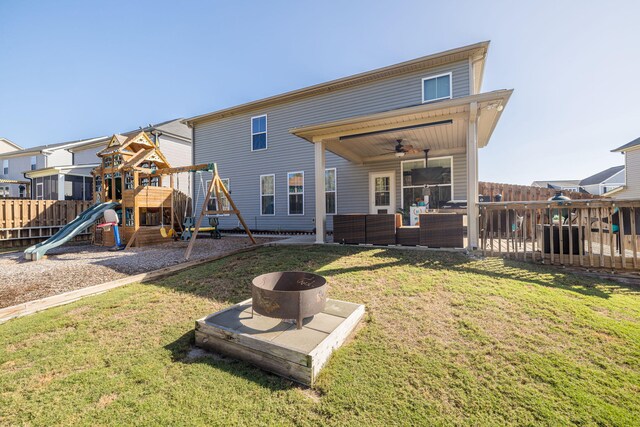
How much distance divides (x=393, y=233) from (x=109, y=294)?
552 centimetres

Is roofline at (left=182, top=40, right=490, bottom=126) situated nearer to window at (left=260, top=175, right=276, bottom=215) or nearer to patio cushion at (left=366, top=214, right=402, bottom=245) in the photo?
window at (left=260, top=175, right=276, bottom=215)

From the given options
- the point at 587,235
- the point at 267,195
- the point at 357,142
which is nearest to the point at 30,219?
the point at 267,195

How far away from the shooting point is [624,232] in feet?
13.9

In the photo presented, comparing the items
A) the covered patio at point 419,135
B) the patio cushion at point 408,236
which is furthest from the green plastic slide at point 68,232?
the patio cushion at point 408,236

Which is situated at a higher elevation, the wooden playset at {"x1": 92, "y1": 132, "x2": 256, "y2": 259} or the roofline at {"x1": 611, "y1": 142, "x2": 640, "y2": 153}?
the roofline at {"x1": 611, "y1": 142, "x2": 640, "y2": 153}

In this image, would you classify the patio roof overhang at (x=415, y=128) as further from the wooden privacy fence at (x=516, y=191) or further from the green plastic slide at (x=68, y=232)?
the green plastic slide at (x=68, y=232)

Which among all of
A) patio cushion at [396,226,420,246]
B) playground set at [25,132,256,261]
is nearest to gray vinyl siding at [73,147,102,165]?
playground set at [25,132,256,261]

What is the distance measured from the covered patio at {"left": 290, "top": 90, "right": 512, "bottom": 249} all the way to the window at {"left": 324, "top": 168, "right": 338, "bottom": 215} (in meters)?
1.20

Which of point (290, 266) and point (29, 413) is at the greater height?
point (290, 266)

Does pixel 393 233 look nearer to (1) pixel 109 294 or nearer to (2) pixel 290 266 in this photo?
(2) pixel 290 266

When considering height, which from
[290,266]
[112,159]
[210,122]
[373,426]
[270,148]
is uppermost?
[210,122]

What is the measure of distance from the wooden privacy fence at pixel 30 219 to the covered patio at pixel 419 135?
10043 mm

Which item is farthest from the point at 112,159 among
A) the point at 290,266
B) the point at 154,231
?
the point at 290,266

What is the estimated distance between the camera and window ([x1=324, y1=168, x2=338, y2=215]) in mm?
10352
